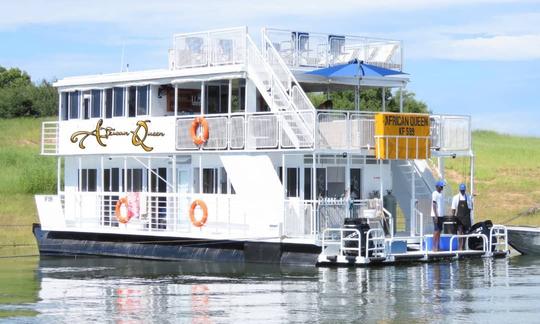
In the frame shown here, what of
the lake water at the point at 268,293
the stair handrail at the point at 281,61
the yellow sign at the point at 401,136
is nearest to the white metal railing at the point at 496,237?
the lake water at the point at 268,293

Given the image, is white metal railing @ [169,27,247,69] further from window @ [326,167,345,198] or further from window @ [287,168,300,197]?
window @ [326,167,345,198]

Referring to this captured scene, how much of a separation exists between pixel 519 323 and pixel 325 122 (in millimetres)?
10885

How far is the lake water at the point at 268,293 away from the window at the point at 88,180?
4.93m

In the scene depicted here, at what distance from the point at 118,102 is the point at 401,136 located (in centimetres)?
856

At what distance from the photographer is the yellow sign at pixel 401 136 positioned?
32.1 meters

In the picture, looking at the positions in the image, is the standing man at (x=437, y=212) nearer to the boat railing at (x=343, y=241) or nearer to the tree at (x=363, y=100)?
the boat railing at (x=343, y=241)

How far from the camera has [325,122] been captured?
32.0 metres

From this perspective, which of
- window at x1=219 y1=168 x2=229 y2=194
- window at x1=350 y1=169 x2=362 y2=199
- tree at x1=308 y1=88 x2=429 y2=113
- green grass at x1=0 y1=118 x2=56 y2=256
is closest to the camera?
window at x1=350 y1=169 x2=362 y2=199

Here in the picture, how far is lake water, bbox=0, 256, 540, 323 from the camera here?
23.3 metres

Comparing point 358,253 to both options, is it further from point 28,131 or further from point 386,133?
point 28,131

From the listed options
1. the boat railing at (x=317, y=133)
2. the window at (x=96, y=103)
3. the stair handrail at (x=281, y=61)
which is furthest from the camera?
the window at (x=96, y=103)

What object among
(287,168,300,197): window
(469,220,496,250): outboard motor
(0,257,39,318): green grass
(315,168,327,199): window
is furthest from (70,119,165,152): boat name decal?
(469,220,496,250): outboard motor

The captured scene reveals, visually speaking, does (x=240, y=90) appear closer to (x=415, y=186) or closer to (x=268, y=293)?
(x=415, y=186)

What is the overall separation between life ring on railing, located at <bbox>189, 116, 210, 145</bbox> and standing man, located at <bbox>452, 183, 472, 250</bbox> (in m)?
6.27
